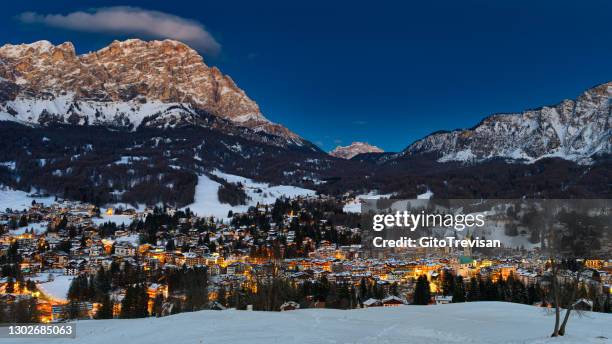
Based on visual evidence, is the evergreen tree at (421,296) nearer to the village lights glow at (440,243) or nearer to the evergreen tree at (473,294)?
the evergreen tree at (473,294)

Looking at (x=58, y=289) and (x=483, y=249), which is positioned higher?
(x=483, y=249)

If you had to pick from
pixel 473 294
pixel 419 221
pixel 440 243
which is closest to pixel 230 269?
pixel 419 221

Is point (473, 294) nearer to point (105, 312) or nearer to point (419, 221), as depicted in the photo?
point (105, 312)

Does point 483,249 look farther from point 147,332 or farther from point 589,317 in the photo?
point 147,332

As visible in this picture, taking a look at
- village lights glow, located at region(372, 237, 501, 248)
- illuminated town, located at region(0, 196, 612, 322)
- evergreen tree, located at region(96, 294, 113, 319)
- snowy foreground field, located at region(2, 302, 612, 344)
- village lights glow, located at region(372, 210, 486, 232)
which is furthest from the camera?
village lights glow, located at region(372, 237, 501, 248)

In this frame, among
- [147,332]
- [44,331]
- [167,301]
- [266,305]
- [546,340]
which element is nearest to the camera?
[546,340]

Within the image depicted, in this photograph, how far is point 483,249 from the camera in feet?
420

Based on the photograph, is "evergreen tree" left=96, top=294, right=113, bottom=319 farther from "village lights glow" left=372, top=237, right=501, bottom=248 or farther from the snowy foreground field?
"village lights glow" left=372, top=237, right=501, bottom=248

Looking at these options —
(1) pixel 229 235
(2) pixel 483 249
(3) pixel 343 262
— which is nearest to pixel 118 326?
(3) pixel 343 262

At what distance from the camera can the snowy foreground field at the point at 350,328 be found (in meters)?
26.3

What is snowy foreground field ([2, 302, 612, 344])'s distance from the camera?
26344 millimetres

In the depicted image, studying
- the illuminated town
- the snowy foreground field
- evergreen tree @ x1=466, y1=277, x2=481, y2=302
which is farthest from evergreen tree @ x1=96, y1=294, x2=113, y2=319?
evergreen tree @ x1=466, y1=277, x2=481, y2=302

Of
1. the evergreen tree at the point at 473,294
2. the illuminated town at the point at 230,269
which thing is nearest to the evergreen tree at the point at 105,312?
the illuminated town at the point at 230,269

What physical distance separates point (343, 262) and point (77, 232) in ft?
301
